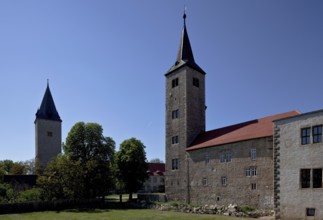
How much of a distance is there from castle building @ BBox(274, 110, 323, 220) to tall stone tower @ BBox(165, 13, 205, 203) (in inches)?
629

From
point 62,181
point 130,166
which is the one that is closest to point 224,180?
point 130,166

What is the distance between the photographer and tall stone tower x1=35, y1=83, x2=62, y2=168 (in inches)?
2704

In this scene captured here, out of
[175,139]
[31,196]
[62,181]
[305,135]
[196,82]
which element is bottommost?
[31,196]

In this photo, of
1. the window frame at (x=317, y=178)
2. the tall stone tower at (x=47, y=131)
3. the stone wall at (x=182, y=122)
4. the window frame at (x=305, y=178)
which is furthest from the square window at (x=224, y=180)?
the tall stone tower at (x=47, y=131)

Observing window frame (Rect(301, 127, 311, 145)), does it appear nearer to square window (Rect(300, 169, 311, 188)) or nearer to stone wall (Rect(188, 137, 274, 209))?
square window (Rect(300, 169, 311, 188))

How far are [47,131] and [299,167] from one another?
61.2 meters

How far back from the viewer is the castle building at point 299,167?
20156 millimetres

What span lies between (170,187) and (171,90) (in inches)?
532

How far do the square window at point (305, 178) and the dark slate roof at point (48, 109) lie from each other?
61.3 m

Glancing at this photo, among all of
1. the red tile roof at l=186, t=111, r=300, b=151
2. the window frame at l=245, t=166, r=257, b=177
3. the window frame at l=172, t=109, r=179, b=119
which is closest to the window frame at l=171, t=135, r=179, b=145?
the red tile roof at l=186, t=111, r=300, b=151

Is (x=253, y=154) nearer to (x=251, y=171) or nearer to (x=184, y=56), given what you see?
(x=251, y=171)

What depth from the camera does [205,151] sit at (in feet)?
112

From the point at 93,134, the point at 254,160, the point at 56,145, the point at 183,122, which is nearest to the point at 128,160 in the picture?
the point at 93,134

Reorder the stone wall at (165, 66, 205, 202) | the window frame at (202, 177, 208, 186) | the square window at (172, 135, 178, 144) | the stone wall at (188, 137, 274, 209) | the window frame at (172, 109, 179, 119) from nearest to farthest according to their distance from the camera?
the stone wall at (188, 137, 274, 209) < the window frame at (202, 177, 208, 186) < the stone wall at (165, 66, 205, 202) < the square window at (172, 135, 178, 144) < the window frame at (172, 109, 179, 119)
